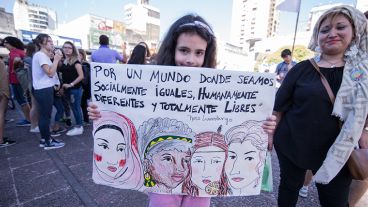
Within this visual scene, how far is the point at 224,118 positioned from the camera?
1.17 m

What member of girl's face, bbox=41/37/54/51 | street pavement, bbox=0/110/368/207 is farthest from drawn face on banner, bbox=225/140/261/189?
girl's face, bbox=41/37/54/51

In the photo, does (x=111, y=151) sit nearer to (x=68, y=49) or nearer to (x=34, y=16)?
(x=68, y=49)

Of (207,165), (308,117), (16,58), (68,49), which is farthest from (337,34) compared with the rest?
(16,58)

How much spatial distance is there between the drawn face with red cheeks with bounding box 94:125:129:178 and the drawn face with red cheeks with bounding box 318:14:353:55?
1402 millimetres

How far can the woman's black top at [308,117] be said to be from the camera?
1412mm

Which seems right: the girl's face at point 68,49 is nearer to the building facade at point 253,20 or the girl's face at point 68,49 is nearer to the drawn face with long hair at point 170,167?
the drawn face with long hair at point 170,167

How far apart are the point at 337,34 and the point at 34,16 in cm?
8253

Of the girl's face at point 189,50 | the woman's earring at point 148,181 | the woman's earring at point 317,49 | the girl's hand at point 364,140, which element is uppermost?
the woman's earring at point 317,49

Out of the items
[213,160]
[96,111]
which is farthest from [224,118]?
[96,111]

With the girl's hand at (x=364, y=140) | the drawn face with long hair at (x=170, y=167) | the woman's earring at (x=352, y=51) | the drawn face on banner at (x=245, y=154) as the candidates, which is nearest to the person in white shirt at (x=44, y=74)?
the drawn face with long hair at (x=170, y=167)

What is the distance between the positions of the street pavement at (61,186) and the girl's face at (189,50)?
5.18ft

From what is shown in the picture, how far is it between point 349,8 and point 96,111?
66.3 inches

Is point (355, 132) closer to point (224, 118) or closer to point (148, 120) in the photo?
point (224, 118)

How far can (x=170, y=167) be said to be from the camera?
46.2 inches
